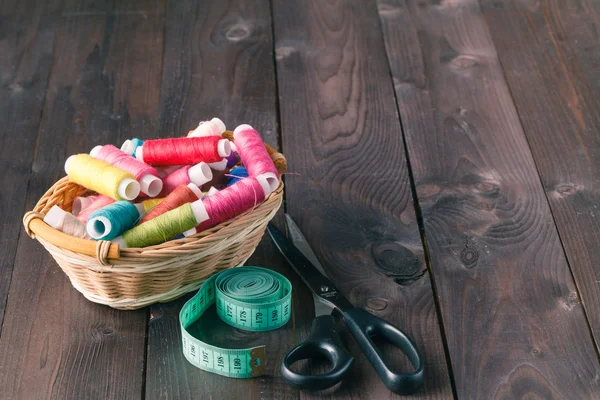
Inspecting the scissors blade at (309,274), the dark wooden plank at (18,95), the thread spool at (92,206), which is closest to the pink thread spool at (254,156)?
the scissors blade at (309,274)

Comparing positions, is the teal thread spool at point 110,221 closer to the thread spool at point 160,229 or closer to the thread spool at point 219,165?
the thread spool at point 160,229

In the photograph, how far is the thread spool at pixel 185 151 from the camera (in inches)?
51.9

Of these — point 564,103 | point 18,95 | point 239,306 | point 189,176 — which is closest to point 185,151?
point 189,176

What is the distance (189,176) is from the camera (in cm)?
131

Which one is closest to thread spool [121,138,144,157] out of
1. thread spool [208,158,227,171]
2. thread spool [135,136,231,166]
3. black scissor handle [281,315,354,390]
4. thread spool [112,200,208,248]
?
thread spool [135,136,231,166]

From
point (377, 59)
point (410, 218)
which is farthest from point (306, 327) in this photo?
point (377, 59)

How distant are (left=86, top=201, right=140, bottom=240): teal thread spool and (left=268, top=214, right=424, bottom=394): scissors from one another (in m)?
0.28

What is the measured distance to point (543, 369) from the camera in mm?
1185

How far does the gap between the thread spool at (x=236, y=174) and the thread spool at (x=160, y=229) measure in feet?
0.57

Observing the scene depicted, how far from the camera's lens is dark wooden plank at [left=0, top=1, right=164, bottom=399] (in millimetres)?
1168

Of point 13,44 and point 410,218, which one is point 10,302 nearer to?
point 410,218

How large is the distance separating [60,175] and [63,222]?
0.44 metres

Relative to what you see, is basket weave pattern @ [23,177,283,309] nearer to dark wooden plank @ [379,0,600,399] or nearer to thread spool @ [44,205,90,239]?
thread spool @ [44,205,90,239]

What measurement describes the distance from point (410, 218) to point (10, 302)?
0.68 meters
